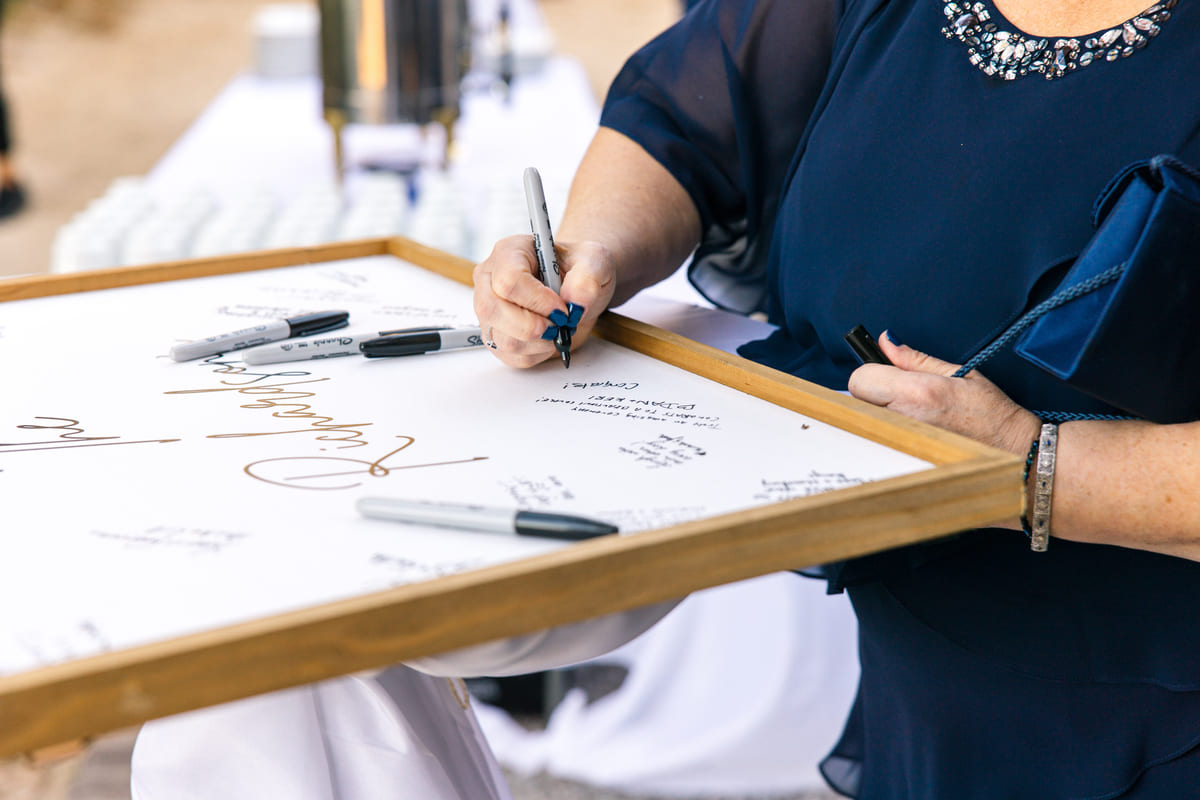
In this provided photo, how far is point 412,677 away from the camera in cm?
67

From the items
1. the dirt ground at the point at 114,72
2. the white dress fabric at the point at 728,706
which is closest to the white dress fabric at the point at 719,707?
the white dress fabric at the point at 728,706

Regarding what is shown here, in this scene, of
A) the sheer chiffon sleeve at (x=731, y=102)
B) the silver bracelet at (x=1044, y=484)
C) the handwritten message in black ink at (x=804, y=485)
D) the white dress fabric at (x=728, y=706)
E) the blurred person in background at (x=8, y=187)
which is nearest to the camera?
the handwritten message in black ink at (x=804, y=485)

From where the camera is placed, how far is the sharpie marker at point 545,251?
2.08 ft

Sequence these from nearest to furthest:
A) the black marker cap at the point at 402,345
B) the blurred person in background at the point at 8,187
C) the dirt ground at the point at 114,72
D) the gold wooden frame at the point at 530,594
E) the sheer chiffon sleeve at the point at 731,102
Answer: the gold wooden frame at the point at 530,594, the black marker cap at the point at 402,345, the sheer chiffon sleeve at the point at 731,102, the blurred person in background at the point at 8,187, the dirt ground at the point at 114,72

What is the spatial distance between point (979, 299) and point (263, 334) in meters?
0.43

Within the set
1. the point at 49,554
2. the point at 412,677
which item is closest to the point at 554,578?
the point at 49,554

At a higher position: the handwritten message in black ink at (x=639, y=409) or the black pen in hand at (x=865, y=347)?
the black pen in hand at (x=865, y=347)

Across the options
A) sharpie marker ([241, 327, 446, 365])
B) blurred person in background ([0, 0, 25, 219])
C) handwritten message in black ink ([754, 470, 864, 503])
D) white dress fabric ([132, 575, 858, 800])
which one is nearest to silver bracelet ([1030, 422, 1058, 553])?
handwritten message in black ink ([754, 470, 864, 503])

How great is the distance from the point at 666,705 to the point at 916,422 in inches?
40.8

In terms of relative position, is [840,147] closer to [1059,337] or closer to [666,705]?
[1059,337]

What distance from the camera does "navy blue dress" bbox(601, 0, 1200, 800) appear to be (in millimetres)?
616

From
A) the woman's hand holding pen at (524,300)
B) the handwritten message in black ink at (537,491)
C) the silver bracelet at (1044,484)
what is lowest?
the silver bracelet at (1044,484)

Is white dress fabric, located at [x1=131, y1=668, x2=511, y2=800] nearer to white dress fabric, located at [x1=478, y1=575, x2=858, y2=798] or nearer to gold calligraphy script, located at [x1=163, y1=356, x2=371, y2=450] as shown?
gold calligraphy script, located at [x1=163, y1=356, x2=371, y2=450]
